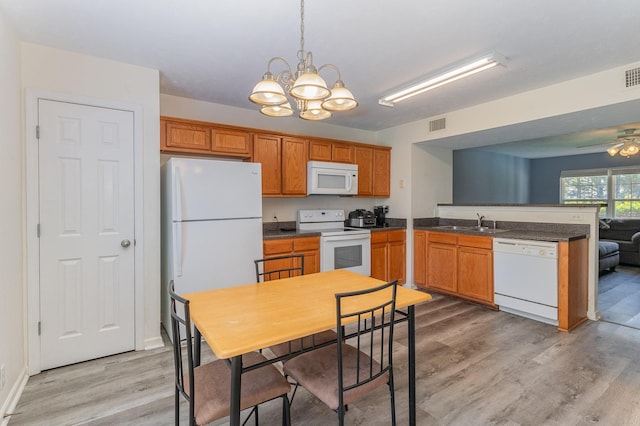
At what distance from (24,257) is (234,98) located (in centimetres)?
232

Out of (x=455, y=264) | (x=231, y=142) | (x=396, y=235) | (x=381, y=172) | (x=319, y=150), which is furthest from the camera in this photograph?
(x=381, y=172)

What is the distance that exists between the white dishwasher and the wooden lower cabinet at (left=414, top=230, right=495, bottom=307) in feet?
0.38

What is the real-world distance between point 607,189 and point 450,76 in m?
6.98

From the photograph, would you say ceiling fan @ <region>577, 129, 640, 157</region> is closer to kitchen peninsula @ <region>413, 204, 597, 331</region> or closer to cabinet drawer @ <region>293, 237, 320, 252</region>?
kitchen peninsula @ <region>413, 204, 597, 331</region>

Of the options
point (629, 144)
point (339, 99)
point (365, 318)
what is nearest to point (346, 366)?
point (365, 318)

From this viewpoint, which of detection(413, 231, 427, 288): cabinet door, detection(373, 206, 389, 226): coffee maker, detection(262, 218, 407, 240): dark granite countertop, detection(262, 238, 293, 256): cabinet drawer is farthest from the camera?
detection(373, 206, 389, 226): coffee maker

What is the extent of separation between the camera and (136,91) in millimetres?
2740

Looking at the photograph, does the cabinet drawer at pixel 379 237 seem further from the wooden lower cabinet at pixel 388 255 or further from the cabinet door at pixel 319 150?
the cabinet door at pixel 319 150

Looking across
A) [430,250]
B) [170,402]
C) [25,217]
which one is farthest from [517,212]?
[25,217]

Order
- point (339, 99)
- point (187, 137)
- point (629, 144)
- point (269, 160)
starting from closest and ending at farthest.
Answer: point (339, 99)
point (187, 137)
point (269, 160)
point (629, 144)

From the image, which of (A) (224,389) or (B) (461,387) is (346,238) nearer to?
(B) (461,387)

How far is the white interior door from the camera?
7.93 ft

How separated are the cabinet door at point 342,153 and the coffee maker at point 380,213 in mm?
921


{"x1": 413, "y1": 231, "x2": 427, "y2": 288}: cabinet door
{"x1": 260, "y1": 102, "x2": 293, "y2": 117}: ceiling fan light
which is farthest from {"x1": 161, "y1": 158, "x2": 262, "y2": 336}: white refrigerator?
{"x1": 413, "y1": 231, "x2": 427, "y2": 288}: cabinet door
